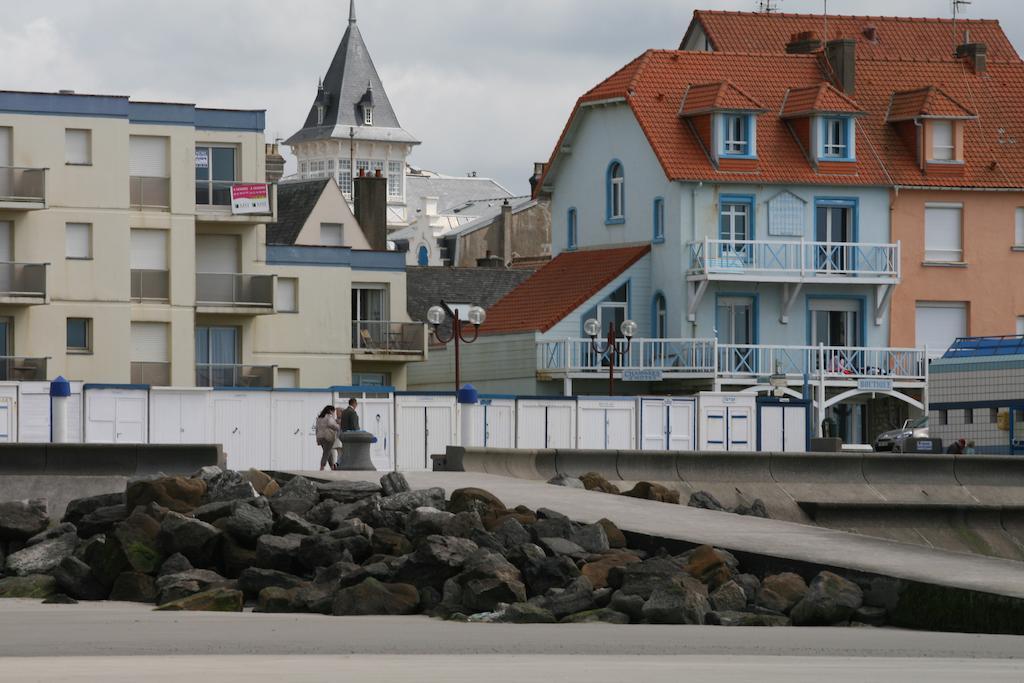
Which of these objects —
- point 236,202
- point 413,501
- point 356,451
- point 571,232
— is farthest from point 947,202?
point 413,501

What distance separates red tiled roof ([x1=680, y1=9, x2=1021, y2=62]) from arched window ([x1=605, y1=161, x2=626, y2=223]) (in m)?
6.37

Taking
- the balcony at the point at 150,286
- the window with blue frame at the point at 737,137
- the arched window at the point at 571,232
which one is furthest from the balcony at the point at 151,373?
the window with blue frame at the point at 737,137

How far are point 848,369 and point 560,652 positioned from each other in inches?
1582

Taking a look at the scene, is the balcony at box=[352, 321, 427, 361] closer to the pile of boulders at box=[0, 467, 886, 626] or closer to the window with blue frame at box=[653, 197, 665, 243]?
the window with blue frame at box=[653, 197, 665, 243]

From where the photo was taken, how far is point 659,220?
5466 centimetres

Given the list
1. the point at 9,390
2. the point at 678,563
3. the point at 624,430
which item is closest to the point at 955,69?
the point at 624,430

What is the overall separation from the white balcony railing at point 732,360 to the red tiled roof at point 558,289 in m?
1.19

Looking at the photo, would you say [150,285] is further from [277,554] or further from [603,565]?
[603,565]

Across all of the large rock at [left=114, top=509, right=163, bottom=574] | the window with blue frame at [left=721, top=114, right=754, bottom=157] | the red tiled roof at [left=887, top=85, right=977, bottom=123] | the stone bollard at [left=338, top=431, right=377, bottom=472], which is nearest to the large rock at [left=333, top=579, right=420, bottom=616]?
the large rock at [left=114, top=509, right=163, bottom=574]

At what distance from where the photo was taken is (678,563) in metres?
19.0

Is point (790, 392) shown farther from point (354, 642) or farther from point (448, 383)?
point (354, 642)

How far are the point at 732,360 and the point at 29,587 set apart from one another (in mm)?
33380

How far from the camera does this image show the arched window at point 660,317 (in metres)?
54.5

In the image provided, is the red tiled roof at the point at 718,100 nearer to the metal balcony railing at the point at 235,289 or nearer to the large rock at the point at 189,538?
the metal balcony railing at the point at 235,289
